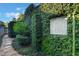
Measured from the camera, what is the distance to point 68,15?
213 inches

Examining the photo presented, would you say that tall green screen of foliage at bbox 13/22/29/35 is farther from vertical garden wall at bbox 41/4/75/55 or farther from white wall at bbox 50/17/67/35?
white wall at bbox 50/17/67/35

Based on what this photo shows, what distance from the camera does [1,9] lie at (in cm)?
543

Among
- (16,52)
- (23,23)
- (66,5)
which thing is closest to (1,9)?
(23,23)

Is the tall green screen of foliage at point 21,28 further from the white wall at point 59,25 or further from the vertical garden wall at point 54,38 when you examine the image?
the white wall at point 59,25

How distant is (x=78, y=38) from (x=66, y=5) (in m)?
0.61

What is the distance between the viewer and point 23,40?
17.9ft

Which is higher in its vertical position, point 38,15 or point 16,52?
point 38,15

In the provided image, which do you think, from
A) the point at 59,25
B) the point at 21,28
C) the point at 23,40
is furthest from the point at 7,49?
the point at 59,25

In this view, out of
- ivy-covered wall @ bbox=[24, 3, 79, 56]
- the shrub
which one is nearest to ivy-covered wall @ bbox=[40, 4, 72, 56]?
ivy-covered wall @ bbox=[24, 3, 79, 56]

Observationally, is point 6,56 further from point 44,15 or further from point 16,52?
point 44,15

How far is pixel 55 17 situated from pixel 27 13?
0.49 meters

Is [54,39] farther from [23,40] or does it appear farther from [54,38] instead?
[23,40]

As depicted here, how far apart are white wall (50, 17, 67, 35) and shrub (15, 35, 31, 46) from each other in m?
0.47

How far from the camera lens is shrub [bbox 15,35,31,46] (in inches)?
214
